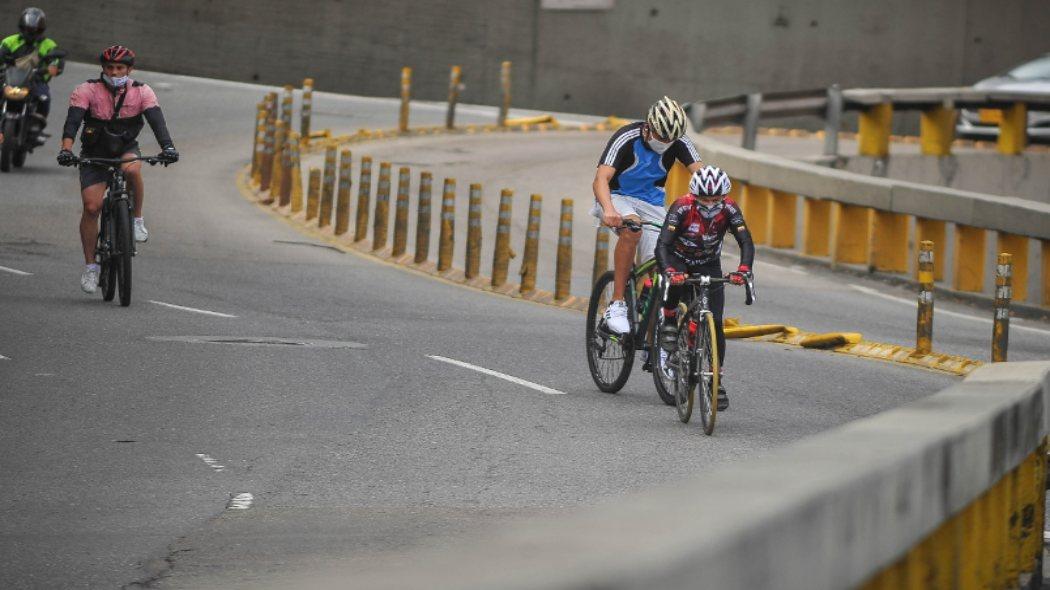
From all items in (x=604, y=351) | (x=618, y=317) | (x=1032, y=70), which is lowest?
(x=604, y=351)

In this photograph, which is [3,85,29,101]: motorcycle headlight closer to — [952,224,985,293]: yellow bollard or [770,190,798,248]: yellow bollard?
[770,190,798,248]: yellow bollard

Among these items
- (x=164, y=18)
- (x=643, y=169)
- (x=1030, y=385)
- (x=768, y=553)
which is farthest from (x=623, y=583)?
(x=164, y=18)

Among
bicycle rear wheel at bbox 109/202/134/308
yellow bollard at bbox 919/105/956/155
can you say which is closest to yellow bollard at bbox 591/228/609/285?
bicycle rear wheel at bbox 109/202/134/308

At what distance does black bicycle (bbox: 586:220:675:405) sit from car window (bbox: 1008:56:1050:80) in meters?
22.5

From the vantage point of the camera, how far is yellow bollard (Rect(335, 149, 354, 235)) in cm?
2216

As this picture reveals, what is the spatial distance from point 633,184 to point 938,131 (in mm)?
16638

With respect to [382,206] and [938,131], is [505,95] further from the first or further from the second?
[382,206]

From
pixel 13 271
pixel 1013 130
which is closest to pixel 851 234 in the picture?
pixel 1013 130

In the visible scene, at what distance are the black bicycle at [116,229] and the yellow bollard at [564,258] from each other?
4.11 meters

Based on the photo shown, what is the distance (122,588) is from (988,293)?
14.3 metres

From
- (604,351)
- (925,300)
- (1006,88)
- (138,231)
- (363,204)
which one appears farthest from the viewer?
(1006,88)

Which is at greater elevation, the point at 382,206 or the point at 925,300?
the point at 382,206

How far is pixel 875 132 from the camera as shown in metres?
27.3

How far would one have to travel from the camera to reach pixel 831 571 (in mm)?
4355
